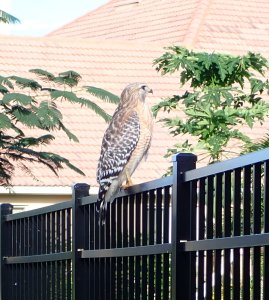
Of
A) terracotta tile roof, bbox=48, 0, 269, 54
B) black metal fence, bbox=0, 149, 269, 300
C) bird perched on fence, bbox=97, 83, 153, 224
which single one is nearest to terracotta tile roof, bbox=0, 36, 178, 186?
terracotta tile roof, bbox=48, 0, 269, 54

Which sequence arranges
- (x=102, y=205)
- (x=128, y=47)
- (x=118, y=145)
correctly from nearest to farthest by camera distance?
(x=102, y=205)
(x=118, y=145)
(x=128, y=47)

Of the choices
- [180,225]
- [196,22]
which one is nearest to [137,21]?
[196,22]

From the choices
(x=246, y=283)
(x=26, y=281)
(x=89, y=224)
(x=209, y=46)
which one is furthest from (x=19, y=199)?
(x=246, y=283)

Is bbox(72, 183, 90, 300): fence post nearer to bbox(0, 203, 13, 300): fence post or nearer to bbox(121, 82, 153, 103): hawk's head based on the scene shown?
bbox(121, 82, 153, 103): hawk's head

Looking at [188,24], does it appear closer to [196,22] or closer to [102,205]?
[196,22]

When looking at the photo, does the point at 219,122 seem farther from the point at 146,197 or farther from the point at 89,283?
the point at 146,197

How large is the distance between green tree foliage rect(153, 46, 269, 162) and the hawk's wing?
4096 millimetres

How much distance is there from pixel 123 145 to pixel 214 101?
182 inches

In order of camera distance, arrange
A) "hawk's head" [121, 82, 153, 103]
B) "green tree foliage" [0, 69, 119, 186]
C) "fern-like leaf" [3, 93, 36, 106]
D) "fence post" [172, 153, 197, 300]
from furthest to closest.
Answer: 1. "green tree foliage" [0, 69, 119, 186]
2. "fern-like leaf" [3, 93, 36, 106]
3. "hawk's head" [121, 82, 153, 103]
4. "fence post" [172, 153, 197, 300]

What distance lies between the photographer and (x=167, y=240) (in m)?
5.98

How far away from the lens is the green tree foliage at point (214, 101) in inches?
473

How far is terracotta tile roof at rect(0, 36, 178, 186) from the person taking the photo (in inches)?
1040

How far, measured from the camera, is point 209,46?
106ft

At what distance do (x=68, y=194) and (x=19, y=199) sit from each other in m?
0.96
